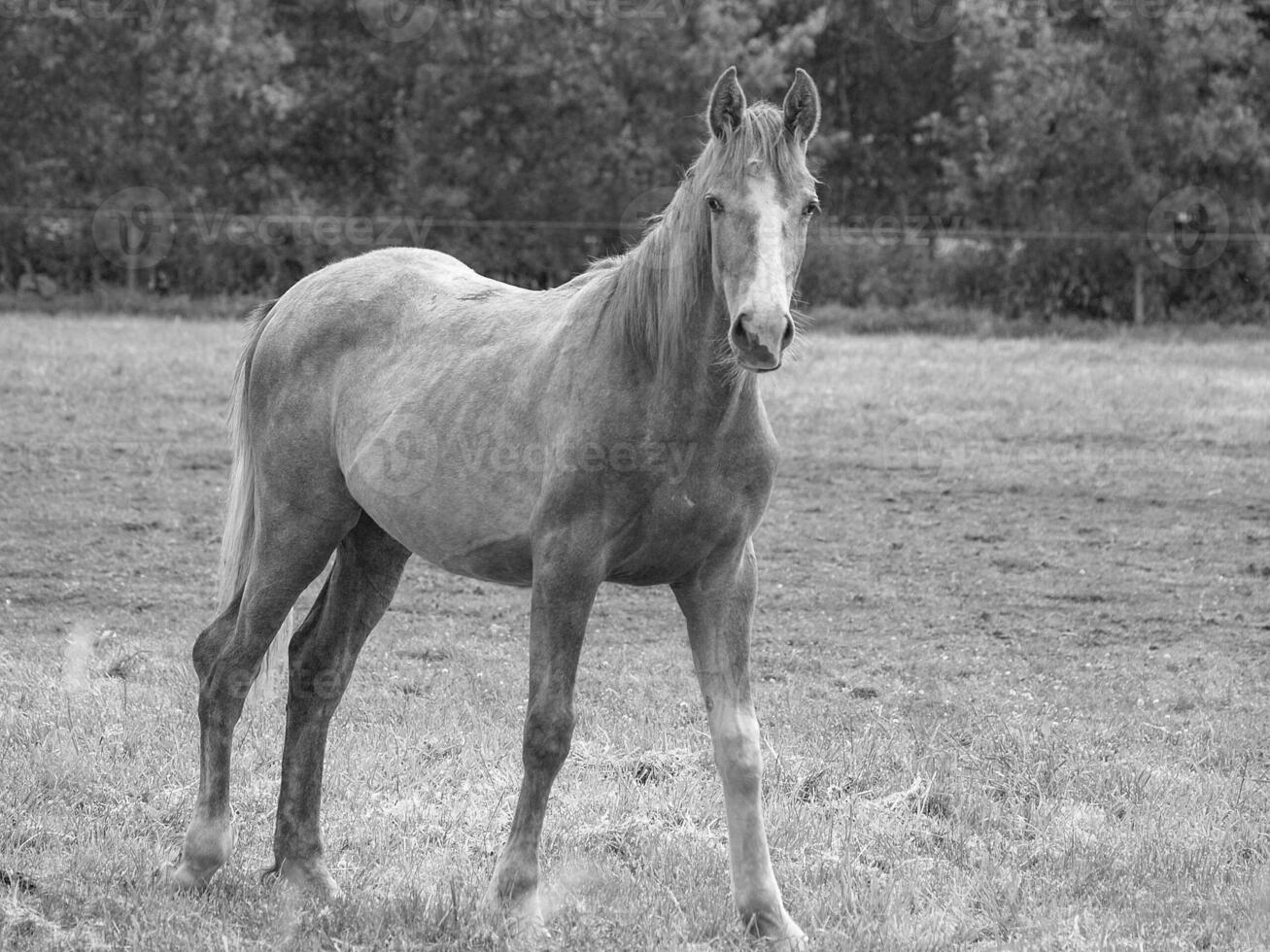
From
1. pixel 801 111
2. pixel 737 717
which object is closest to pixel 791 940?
pixel 737 717

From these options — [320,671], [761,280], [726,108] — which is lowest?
[320,671]

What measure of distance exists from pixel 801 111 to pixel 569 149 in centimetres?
1902

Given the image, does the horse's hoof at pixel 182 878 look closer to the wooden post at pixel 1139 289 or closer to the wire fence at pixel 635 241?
the wire fence at pixel 635 241

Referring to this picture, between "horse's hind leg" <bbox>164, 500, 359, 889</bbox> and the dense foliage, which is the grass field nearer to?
"horse's hind leg" <bbox>164, 500, 359, 889</bbox>

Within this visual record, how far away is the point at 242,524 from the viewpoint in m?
4.86

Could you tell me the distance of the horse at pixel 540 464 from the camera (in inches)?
145

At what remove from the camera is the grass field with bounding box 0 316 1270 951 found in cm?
408

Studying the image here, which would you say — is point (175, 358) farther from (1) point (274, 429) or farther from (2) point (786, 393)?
(1) point (274, 429)

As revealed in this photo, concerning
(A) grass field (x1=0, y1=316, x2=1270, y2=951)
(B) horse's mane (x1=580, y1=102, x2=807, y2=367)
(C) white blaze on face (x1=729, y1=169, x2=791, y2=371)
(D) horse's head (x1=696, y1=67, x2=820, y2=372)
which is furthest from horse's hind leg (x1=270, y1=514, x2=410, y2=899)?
(C) white blaze on face (x1=729, y1=169, x2=791, y2=371)

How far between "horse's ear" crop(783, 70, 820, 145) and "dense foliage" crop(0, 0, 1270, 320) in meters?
17.1

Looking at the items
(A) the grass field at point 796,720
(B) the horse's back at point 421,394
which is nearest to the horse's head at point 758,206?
(B) the horse's back at point 421,394

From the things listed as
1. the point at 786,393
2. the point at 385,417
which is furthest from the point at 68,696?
the point at 786,393

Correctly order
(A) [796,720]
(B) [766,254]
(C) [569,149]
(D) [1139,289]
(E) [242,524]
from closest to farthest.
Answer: (B) [766,254], (E) [242,524], (A) [796,720], (D) [1139,289], (C) [569,149]

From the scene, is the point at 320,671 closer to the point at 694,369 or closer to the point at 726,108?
the point at 694,369
